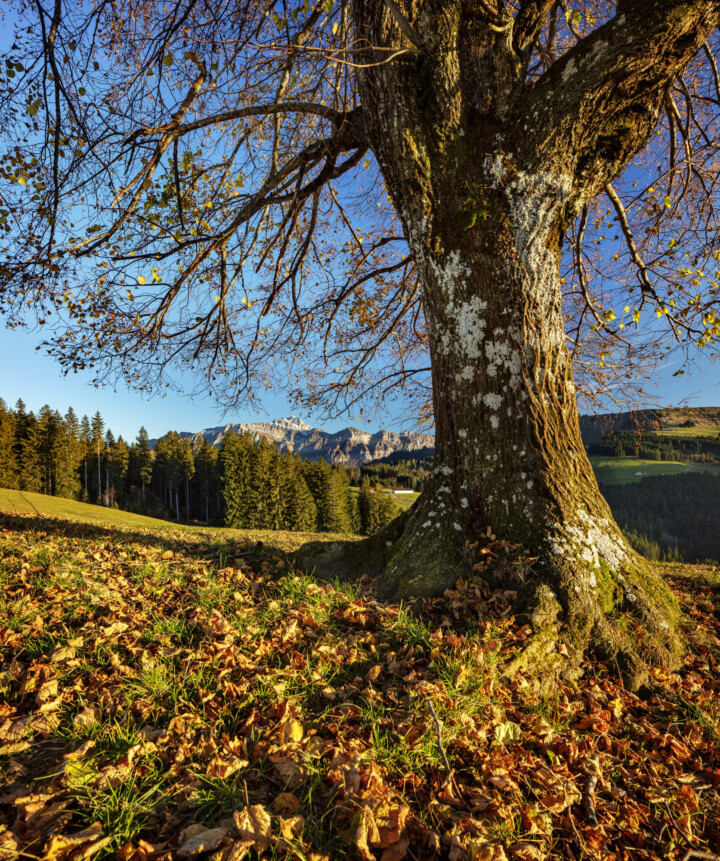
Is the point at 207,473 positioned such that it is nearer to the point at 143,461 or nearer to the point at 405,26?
the point at 143,461

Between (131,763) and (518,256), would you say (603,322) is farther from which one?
(131,763)

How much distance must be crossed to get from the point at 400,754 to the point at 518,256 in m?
3.90

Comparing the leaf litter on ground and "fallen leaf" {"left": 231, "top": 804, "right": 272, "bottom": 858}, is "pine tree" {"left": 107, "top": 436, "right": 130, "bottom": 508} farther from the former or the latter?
"fallen leaf" {"left": 231, "top": 804, "right": 272, "bottom": 858}

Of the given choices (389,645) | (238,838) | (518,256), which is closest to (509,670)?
(389,645)

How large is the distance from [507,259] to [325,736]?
12.9ft

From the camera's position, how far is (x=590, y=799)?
188 cm

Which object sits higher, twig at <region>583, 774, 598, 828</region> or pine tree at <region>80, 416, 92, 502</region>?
pine tree at <region>80, 416, 92, 502</region>

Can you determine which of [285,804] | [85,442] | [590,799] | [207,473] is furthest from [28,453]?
[590,799]

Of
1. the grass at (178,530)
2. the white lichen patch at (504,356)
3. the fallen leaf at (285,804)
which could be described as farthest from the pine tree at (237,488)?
the fallen leaf at (285,804)

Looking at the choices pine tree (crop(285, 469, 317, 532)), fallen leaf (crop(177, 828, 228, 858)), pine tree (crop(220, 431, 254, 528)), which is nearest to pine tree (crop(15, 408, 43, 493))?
pine tree (crop(220, 431, 254, 528))

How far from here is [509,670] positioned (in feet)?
8.45

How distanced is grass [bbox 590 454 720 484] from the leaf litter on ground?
9431 centimetres

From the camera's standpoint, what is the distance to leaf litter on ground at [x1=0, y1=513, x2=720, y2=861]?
1.58 meters

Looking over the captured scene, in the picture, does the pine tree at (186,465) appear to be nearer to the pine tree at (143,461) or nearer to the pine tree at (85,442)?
the pine tree at (143,461)
